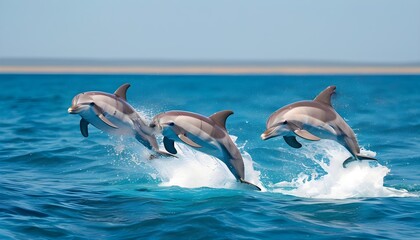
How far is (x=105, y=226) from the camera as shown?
35.4 ft

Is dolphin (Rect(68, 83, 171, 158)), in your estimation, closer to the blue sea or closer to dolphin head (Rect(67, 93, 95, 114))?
dolphin head (Rect(67, 93, 95, 114))

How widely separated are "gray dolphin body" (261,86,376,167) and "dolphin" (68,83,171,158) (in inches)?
80.6

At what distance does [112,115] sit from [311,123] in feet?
10.1

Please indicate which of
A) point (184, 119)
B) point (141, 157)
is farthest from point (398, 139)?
point (184, 119)

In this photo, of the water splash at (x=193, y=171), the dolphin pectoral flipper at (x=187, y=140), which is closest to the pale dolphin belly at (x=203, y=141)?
the dolphin pectoral flipper at (x=187, y=140)

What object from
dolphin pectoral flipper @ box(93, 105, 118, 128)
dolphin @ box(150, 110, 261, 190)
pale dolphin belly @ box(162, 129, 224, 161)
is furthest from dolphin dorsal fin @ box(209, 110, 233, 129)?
dolphin pectoral flipper @ box(93, 105, 118, 128)

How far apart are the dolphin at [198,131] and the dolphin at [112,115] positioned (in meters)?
0.54

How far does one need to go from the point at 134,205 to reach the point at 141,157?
4499 millimetres

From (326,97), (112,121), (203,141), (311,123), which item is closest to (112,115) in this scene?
(112,121)

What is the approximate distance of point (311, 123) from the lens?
39.5ft

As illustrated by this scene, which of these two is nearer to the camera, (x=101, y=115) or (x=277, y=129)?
(x=277, y=129)

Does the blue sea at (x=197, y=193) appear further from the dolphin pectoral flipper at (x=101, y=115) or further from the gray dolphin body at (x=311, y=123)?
the dolphin pectoral flipper at (x=101, y=115)

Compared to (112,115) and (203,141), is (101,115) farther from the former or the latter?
(203,141)

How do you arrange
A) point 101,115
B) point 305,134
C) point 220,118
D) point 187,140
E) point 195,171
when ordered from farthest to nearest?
point 195,171 < point 101,115 < point 220,118 < point 187,140 < point 305,134
